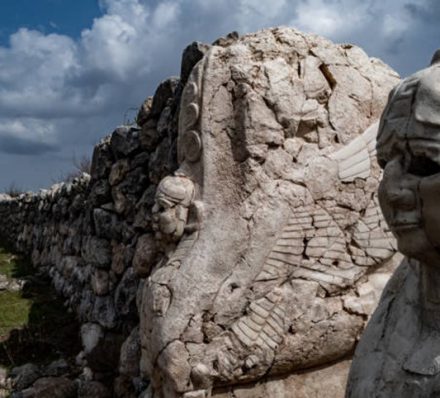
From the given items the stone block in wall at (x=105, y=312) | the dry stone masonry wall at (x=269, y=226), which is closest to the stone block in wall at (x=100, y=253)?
the stone block in wall at (x=105, y=312)

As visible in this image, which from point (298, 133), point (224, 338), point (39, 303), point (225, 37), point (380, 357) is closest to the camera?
point (380, 357)

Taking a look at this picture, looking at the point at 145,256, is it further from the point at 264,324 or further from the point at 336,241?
the point at 336,241

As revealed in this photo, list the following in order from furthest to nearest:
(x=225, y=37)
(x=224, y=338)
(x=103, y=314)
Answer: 1. (x=103, y=314)
2. (x=225, y=37)
3. (x=224, y=338)

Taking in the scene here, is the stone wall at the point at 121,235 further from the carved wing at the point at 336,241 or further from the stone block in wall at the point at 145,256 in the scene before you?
the carved wing at the point at 336,241

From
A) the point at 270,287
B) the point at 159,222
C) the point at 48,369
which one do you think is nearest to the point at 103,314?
the point at 48,369

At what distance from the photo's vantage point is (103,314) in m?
5.05

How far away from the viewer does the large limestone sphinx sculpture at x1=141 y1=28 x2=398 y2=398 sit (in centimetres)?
300

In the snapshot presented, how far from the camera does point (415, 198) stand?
1.38 m

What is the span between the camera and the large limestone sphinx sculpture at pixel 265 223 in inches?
118

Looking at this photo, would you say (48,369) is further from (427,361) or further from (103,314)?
(427,361)

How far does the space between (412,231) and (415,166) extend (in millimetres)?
141

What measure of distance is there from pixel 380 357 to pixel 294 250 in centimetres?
154

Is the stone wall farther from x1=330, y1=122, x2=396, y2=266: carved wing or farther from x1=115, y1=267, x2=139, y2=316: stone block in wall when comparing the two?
x1=330, y1=122, x2=396, y2=266: carved wing

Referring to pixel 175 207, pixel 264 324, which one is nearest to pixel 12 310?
pixel 175 207
